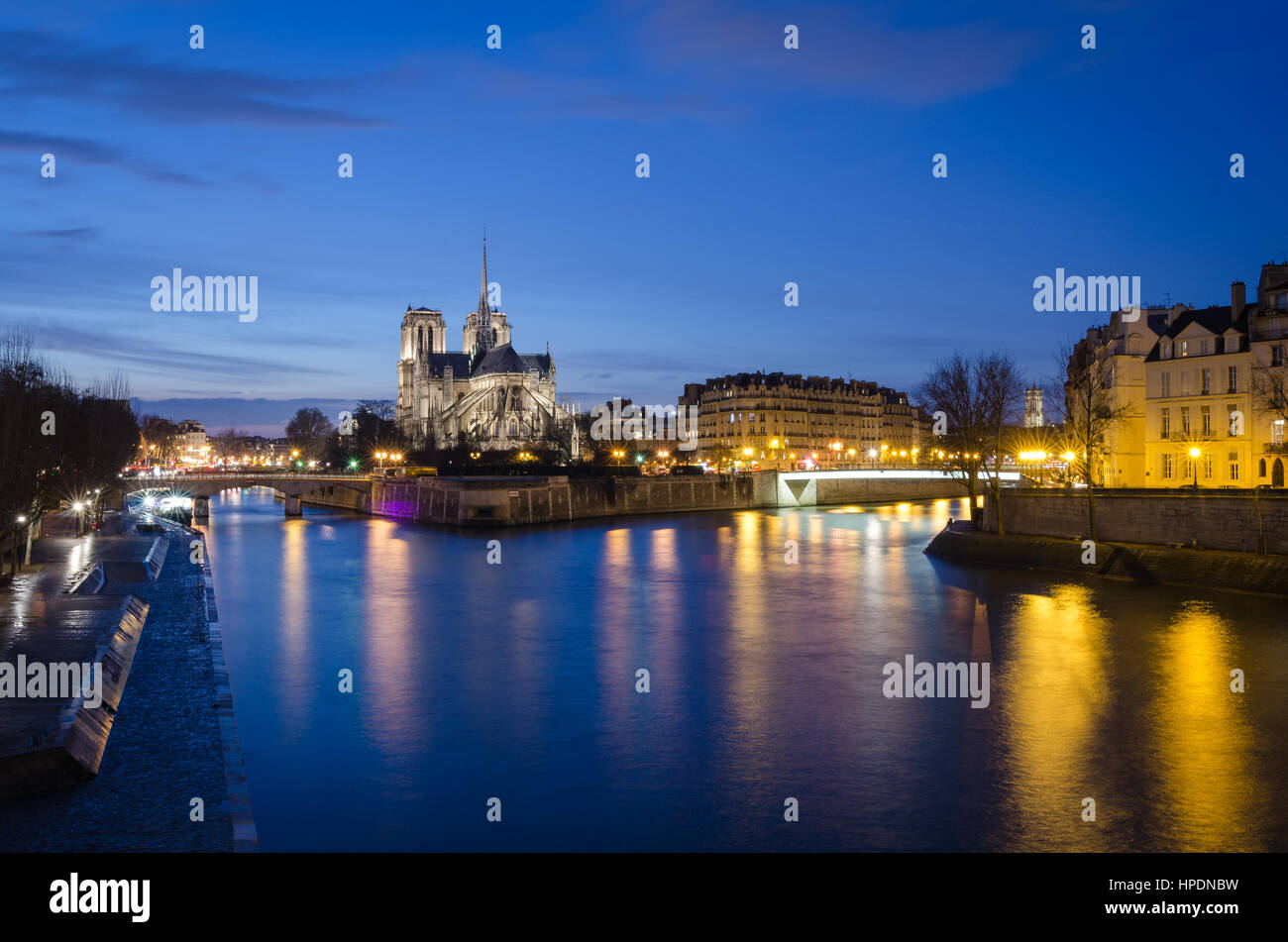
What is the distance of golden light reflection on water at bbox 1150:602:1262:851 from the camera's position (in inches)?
459

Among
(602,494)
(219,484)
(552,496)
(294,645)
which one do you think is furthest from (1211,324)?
(219,484)

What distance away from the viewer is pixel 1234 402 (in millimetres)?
37594

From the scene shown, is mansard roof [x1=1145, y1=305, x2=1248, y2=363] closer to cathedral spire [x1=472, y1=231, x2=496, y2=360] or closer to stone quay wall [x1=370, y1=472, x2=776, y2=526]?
stone quay wall [x1=370, y1=472, x2=776, y2=526]

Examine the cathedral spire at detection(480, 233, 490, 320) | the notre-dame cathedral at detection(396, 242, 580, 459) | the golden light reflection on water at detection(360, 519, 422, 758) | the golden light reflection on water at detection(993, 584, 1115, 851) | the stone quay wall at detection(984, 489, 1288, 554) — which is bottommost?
the golden light reflection on water at detection(993, 584, 1115, 851)

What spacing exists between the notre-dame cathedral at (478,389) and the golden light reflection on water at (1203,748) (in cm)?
9495

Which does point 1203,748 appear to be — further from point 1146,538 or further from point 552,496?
point 552,496

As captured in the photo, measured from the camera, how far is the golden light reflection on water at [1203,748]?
11.6 m

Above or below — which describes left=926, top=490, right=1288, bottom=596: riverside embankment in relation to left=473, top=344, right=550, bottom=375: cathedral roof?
below

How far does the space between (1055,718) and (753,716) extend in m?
4.76

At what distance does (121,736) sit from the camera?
13641 mm

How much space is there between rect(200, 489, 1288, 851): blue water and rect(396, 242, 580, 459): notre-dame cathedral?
3378 inches

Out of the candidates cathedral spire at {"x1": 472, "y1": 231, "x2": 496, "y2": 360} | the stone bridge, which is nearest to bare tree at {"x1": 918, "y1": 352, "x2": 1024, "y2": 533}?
the stone bridge

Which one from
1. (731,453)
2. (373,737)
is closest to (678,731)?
(373,737)

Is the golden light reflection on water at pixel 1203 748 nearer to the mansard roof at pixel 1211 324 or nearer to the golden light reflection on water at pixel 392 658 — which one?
the golden light reflection on water at pixel 392 658
